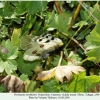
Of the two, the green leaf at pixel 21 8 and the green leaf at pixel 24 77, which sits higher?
the green leaf at pixel 21 8

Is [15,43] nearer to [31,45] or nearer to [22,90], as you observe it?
[31,45]

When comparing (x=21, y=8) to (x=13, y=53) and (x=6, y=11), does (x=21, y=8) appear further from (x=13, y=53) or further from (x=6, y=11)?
(x=13, y=53)

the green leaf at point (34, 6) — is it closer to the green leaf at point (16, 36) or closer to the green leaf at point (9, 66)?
the green leaf at point (16, 36)

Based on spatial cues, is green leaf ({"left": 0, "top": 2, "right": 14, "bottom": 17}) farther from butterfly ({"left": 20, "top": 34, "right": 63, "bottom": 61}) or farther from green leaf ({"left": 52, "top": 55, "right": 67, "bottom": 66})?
green leaf ({"left": 52, "top": 55, "right": 67, "bottom": 66})

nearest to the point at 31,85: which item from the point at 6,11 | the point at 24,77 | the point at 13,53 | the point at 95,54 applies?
the point at 24,77

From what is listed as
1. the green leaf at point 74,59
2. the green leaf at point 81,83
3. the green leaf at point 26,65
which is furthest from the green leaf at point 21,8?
the green leaf at point 81,83

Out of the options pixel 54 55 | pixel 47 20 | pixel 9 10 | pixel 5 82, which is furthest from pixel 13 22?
pixel 5 82
